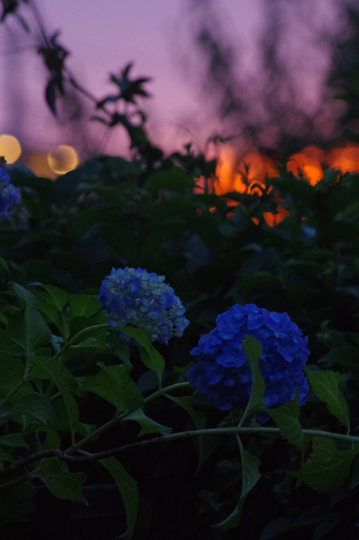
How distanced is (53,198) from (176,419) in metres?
0.93

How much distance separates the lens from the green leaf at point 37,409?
1.01m

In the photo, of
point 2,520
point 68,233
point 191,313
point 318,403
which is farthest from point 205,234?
point 2,520

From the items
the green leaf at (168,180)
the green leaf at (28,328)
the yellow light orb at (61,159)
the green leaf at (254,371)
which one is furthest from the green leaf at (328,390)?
the yellow light orb at (61,159)

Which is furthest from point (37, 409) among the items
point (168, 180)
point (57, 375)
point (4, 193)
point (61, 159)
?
point (61, 159)

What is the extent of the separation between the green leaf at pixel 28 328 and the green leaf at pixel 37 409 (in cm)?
8

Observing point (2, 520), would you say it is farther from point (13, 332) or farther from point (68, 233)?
point (68, 233)

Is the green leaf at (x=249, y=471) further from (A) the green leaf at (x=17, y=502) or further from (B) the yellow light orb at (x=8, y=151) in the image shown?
(B) the yellow light orb at (x=8, y=151)

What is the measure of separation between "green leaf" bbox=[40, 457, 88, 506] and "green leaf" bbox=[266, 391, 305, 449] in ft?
1.25

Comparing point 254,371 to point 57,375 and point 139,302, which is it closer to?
point 139,302

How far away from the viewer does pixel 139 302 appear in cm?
103

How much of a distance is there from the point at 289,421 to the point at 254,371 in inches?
3.9

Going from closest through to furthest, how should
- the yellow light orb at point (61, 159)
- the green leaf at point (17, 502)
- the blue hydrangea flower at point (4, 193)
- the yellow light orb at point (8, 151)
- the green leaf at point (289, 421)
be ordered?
the green leaf at point (289, 421)
the green leaf at point (17, 502)
the blue hydrangea flower at point (4, 193)
the yellow light orb at point (8, 151)
the yellow light orb at point (61, 159)

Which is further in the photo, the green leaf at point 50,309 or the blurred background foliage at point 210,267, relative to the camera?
the blurred background foliage at point 210,267

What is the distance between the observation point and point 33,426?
1188 millimetres
